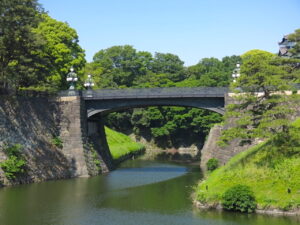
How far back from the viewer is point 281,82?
34719 millimetres

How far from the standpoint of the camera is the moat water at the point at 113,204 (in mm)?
28391

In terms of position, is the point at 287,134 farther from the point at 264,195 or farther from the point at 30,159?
the point at 30,159

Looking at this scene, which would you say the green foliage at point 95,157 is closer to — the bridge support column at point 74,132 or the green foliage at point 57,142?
the bridge support column at point 74,132

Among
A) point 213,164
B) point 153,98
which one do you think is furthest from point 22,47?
point 213,164

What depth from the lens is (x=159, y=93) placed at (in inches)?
2052

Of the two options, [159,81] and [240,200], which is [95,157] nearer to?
[240,200]

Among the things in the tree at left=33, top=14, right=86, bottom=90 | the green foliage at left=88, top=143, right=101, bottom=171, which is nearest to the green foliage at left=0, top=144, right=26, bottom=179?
the green foliage at left=88, top=143, right=101, bottom=171

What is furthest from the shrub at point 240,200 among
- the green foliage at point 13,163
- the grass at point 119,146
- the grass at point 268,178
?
the grass at point 119,146

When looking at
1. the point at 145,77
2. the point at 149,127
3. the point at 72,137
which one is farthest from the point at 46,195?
the point at 145,77

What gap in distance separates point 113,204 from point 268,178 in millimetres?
11447

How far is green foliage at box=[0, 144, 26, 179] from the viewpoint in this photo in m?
41.6

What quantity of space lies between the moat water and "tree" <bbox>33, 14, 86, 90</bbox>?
19.2 metres

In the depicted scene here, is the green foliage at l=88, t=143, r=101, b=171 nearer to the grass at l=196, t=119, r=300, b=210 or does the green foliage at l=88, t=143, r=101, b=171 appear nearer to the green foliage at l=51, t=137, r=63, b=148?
the green foliage at l=51, t=137, r=63, b=148

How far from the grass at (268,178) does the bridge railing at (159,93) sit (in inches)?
628
